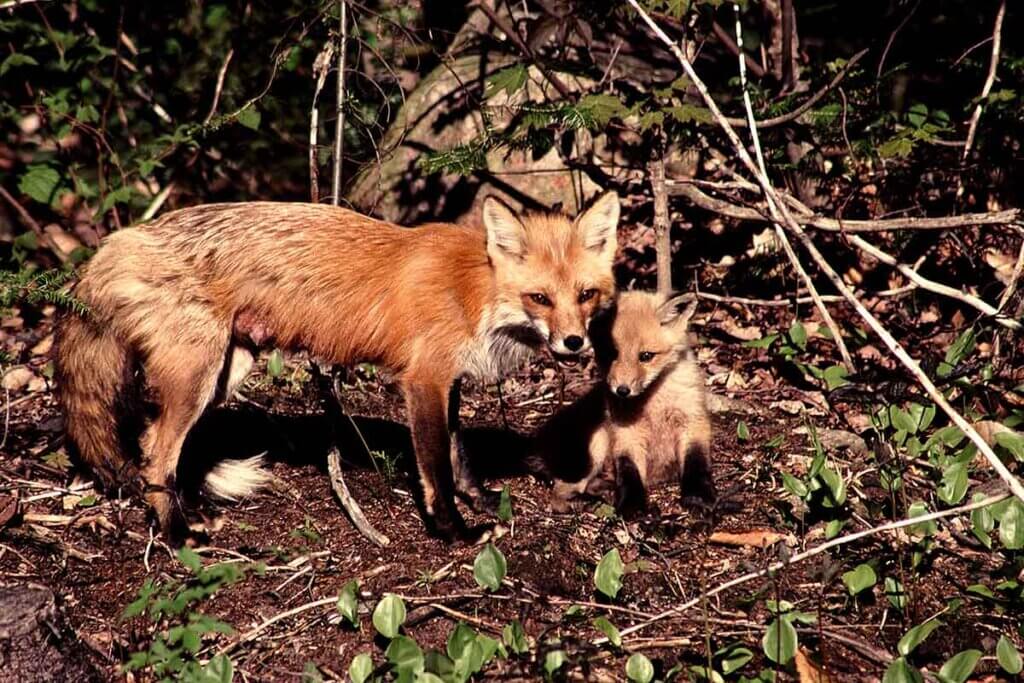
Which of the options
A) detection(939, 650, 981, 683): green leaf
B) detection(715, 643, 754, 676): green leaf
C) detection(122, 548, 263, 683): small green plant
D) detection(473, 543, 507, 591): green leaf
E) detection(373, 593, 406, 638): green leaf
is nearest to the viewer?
detection(122, 548, 263, 683): small green plant

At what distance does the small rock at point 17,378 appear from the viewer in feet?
19.7

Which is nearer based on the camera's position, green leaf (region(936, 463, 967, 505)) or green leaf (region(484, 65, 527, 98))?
green leaf (region(936, 463, 967, 505))

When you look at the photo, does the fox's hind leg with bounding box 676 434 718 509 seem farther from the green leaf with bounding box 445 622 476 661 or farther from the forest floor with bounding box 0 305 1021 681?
the green leaf with bounding box 445 622 476 661

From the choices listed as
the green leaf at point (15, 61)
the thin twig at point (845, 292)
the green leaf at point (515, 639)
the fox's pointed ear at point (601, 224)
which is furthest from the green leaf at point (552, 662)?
the green leaf at point (15, 61)

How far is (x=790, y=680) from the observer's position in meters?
3.49

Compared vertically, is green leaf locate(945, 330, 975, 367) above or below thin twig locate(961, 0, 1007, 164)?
below

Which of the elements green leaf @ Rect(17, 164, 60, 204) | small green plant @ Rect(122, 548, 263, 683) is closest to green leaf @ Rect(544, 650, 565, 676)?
small green plant @ Rect(122, 548, 263, 683)

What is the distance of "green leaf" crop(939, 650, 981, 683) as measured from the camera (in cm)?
332

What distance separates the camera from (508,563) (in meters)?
4.21

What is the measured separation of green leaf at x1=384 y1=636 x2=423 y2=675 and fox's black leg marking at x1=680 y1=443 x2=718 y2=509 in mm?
1678

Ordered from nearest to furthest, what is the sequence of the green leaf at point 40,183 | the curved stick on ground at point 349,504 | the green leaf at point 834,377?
the curved stick on ground at point 349,504 < the green leaf at point 834,377 < the green leaf at point 40,183

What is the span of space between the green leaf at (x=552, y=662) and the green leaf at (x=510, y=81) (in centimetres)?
267

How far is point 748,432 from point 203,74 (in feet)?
17.3

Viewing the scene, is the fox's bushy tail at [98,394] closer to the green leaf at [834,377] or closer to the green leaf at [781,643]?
the green leaf at [781,643]
